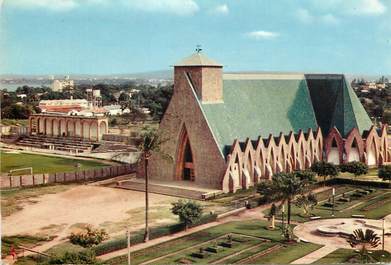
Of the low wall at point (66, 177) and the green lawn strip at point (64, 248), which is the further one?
the low wall at point (66, 177)

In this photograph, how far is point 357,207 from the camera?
3744cm

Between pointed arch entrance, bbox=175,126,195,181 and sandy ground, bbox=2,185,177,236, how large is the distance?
4.30 meters

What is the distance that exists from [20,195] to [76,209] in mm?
5315

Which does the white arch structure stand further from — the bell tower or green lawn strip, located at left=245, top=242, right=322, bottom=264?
green lawn strip, located at left=245, top=242, right=322, bottom=264

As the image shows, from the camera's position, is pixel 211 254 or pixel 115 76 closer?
pixel 211 254

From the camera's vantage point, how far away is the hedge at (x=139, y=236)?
1117 inches

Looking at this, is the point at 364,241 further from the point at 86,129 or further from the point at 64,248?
the point at 86,129

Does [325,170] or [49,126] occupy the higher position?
[49,126]

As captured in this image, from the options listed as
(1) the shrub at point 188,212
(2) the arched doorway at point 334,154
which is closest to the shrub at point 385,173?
(2) the arched doorway at point 334,154

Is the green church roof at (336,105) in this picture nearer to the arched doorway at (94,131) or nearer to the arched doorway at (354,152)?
the arched doorway at (354,152)

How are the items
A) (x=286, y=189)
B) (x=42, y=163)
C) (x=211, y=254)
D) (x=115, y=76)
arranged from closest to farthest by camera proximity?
(x=211, y=254) < (x=286, y=189) < (x=115, y=76) < (x=42, y=163)

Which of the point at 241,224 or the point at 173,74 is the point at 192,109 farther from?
the point at 241,224

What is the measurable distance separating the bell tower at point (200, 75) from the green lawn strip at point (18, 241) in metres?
17.2

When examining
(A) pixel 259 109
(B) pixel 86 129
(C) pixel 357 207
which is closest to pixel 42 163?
(B) pixel 86 129
